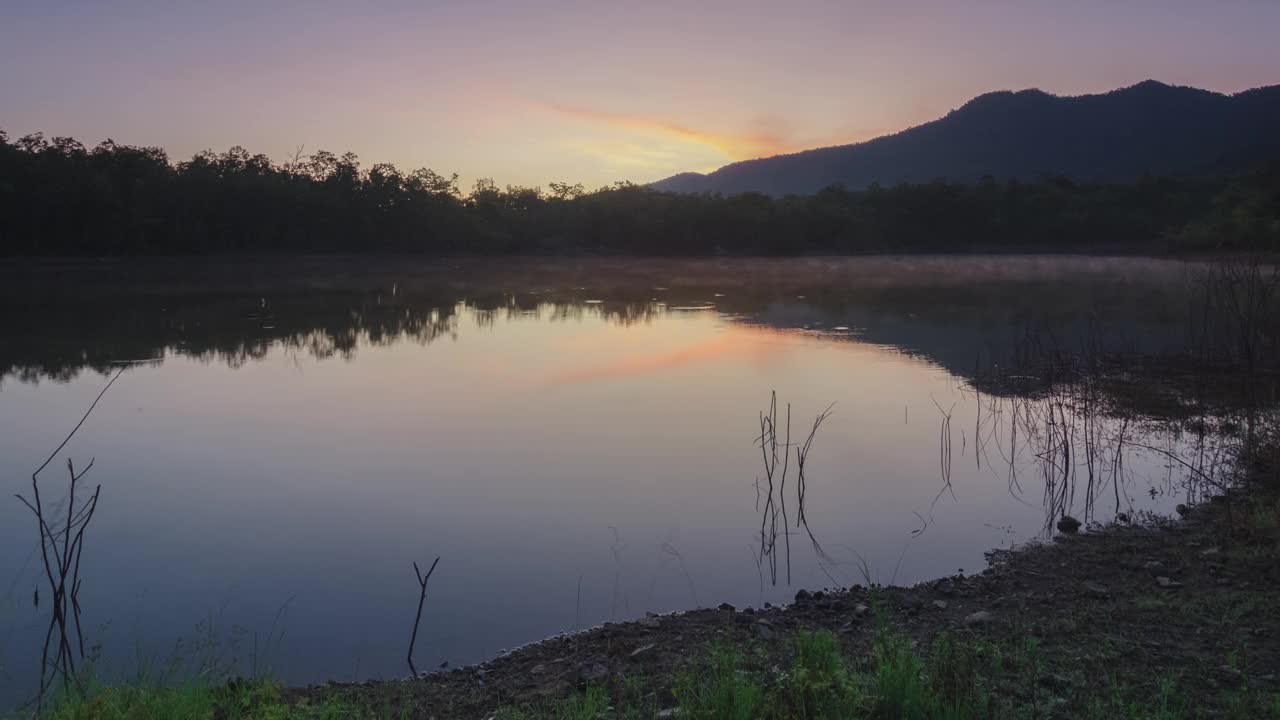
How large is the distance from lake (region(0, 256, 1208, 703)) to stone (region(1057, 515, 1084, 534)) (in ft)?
0.61

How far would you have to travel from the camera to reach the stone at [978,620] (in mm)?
4566

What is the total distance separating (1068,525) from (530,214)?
67.7 metres

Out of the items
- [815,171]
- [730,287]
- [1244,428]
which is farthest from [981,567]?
[815,171]

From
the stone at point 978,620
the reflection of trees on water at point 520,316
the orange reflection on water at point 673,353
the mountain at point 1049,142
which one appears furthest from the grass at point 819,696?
the mountain at point 1049,142

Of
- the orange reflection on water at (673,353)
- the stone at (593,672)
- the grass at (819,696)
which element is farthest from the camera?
the orange reflection on water at (673,353)

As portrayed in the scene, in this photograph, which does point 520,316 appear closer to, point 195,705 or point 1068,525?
point 1068,525

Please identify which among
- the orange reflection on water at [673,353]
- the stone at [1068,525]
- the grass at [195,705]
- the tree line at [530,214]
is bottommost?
the stone at [1068,525]

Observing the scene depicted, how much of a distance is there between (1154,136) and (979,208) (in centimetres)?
8144

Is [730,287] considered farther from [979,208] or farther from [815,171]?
[815,171]

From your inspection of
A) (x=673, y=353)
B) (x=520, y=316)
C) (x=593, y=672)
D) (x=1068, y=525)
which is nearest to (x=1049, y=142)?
(x=520, y=316)

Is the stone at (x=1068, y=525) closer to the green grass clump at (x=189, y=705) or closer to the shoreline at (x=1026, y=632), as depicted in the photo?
the shoreline at (x=1026, y=632)

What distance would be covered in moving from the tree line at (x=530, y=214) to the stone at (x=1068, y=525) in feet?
97.3

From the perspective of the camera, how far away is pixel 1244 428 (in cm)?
907

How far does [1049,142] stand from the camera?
144 metres
